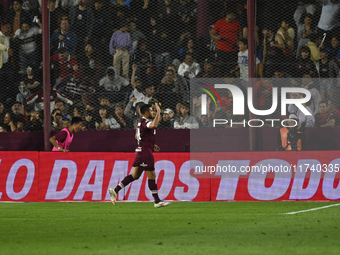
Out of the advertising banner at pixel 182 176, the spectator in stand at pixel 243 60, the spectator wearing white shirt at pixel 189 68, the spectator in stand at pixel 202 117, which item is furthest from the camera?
the spectator wearing white shirt at pixel 189 68

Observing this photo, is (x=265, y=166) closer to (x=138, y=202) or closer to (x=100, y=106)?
(x=138, y=202)

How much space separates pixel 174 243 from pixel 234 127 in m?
7.85

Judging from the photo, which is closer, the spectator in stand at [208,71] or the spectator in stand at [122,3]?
the spectator in stand at [208,71]

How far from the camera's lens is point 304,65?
13727mm

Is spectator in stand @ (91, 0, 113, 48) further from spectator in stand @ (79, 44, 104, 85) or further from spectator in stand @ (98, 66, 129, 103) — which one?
spectator in stand @ (98, 66, 129, 103)

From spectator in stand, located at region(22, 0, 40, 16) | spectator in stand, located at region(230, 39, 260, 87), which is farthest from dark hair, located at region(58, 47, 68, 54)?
spectator in stand, located at region(230, 39, 260, 87)

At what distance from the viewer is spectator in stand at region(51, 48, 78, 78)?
1446cm

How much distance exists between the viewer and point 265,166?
40.0 feet

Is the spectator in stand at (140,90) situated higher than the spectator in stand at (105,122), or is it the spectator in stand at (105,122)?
the spectator in stand at (140,90)

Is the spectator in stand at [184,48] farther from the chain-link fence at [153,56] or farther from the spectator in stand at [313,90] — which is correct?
the spectator in stand at [313,90]

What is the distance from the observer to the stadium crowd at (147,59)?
13.6 m

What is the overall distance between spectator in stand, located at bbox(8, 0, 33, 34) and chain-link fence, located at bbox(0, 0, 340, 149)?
0.03 meters

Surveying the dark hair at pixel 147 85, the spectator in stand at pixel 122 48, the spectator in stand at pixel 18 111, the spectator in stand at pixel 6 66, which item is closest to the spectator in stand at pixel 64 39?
the spectator in stand at pixel 122 48

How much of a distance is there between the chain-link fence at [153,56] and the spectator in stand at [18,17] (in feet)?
0.09
